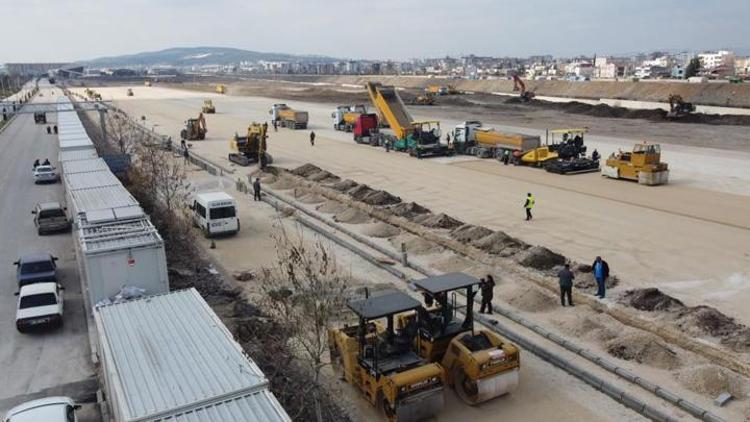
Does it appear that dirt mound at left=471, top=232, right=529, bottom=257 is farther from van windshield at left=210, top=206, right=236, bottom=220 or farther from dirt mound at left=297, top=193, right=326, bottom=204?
dirt mound at left=297, top=193, right=326, bottom=204

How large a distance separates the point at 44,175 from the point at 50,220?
14.4 m

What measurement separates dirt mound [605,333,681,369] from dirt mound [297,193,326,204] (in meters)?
19.5

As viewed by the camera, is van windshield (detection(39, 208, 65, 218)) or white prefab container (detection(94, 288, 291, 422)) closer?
white prefab container (detection(94, 288, 291, 422))

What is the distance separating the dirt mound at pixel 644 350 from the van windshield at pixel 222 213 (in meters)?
16.2

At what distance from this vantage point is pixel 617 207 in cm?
2886

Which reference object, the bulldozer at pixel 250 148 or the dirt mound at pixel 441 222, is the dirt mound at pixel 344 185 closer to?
the dirt mound at pixel 441 222

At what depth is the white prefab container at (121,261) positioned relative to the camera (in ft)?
48.5

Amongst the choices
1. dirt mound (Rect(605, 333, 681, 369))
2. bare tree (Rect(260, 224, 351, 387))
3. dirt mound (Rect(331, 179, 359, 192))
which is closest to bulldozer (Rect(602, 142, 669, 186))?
dirt mound (Rect(331, 179, 359, 192))

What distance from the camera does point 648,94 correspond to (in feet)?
323

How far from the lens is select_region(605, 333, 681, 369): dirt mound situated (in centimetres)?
1370

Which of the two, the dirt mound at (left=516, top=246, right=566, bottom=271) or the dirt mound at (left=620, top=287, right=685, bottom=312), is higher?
the dirt mound at (left=516, top=246, right=566, bottom=271)

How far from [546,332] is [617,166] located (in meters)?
22.8

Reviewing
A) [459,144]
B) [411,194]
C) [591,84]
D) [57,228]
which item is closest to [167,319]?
[57,228]

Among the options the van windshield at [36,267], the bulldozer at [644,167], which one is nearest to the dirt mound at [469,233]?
the bulldozer at [644,167]
